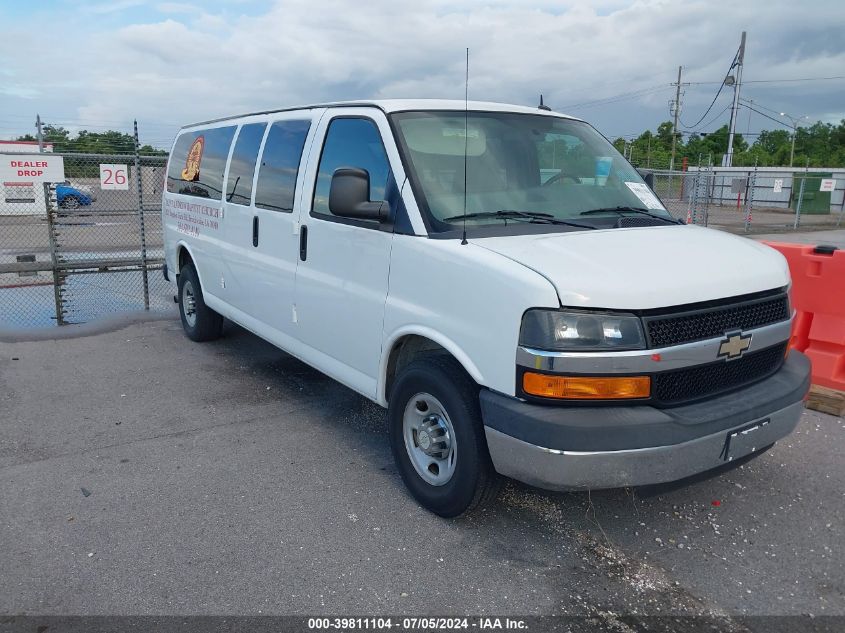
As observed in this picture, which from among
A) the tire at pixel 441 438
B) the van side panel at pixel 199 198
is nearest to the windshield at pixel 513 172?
the tire at pixel 441 438

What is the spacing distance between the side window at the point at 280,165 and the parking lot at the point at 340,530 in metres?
1.62

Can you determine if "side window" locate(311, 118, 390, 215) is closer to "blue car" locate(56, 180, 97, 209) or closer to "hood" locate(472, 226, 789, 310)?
"hood" locate(472, 226, 789, 310)

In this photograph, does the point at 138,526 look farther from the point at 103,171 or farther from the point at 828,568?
the point at 103,171

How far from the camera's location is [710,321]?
318 cm

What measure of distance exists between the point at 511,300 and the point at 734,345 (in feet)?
3.67

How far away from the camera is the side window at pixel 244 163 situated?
216 inches

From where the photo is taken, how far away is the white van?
2957 mm

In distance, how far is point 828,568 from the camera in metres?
3.35

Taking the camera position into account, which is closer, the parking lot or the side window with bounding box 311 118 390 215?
the parking lot

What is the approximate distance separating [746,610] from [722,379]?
1019 millimetres

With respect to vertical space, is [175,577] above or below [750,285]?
below

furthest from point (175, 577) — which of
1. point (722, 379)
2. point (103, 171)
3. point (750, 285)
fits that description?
point (103, 171)

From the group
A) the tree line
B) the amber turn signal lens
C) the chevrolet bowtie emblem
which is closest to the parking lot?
the amber turn signal lens

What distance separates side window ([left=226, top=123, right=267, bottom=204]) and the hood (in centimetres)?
271
